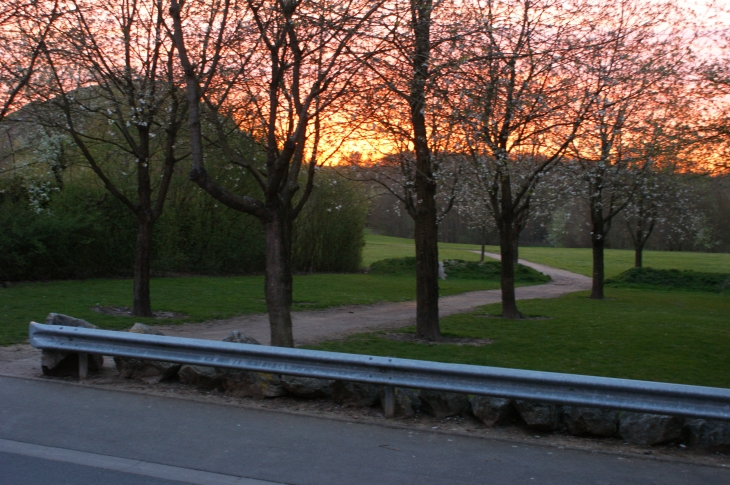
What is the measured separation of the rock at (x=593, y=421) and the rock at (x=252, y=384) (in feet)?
10.0

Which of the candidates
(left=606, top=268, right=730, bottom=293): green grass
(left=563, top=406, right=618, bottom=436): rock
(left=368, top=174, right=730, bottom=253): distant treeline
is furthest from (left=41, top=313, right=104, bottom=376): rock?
(left=606, top=268, right=730, bottom=293): green grass

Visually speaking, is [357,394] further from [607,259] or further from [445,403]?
[607,259]

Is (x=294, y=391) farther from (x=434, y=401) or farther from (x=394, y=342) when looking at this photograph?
(x=394, y=342)

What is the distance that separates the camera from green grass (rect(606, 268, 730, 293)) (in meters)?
30.5

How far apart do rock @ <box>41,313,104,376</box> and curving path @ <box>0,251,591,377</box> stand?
455mm

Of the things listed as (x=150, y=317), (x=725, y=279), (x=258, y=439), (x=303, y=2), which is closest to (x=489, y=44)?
(x=303, y=2)

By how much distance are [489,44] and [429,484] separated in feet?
23.9

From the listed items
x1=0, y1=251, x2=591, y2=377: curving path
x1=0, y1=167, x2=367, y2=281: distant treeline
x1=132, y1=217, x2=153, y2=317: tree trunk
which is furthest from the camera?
x1=0, y1=167, x2=367, y2=281: distant treeline

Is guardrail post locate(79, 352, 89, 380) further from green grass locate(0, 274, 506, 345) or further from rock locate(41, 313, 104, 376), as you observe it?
green grass locate(0, 274, 506, 345)

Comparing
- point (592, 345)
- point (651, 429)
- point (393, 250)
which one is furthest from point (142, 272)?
point (393, 250)

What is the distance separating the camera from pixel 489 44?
1009 centimetres

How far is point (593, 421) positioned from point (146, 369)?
4.98 m

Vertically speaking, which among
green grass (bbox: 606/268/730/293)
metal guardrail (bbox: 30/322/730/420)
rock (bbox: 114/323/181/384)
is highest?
metal guardrail (bbox: 30/322/730/420)

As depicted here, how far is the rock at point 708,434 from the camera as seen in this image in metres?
5.57
